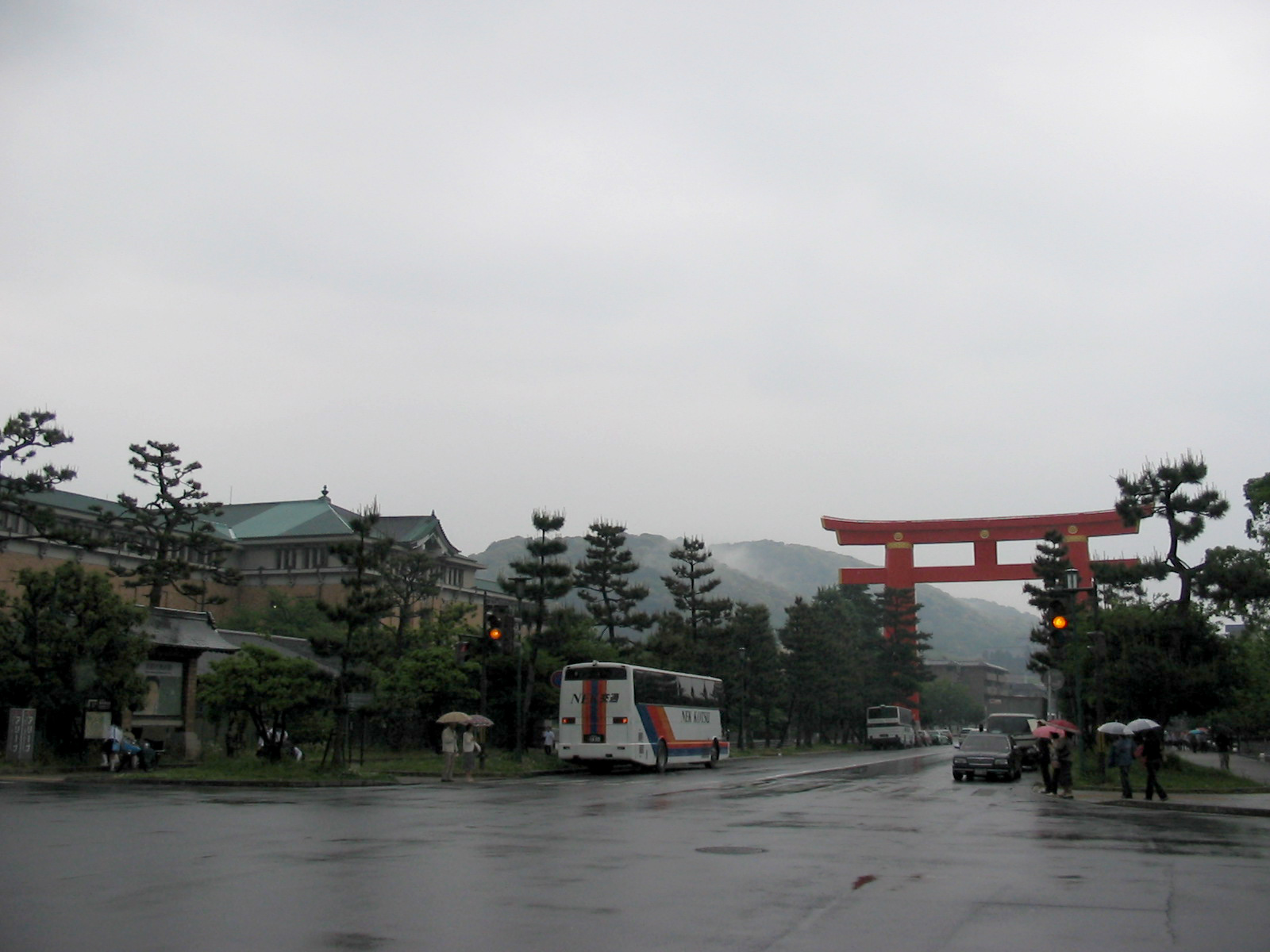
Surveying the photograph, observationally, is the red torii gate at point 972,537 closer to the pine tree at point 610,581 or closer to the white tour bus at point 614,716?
the pine tree at point 610,581

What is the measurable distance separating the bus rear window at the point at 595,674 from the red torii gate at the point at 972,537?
3672 cm

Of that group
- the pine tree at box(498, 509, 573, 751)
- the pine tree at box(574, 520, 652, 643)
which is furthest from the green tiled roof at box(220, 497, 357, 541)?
the pine tree at box(498, 509, 573, 751)

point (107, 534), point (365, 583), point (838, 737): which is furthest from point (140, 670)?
point (838, 737)

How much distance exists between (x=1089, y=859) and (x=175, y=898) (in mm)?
9730

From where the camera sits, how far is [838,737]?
96.9 meters

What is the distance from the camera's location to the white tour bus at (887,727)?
77250 mm

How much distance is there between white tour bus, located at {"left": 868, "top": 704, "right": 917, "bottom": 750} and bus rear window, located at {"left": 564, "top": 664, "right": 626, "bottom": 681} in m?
46.3

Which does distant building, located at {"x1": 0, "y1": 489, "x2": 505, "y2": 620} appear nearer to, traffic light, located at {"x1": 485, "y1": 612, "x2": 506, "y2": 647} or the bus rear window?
the bus rear window

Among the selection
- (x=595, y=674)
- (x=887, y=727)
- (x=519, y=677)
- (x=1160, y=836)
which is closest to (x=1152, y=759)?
(x=1160, y=836)

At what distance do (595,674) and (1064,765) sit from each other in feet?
50.1

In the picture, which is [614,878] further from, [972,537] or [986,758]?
[972,537]

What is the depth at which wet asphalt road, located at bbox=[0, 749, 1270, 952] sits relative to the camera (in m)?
8.14

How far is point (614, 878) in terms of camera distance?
35.9 feet

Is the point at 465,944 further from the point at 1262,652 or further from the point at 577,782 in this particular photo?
the point at 1262,652
